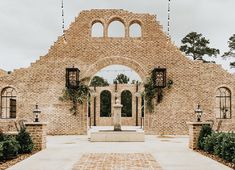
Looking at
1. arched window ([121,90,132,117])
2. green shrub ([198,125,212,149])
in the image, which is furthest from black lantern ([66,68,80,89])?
arched window ([121,90,132,117])

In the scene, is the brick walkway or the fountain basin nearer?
the brick walkway

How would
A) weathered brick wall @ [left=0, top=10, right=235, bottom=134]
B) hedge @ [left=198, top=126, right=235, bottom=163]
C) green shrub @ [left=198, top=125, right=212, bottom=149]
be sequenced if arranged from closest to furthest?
hedge @ [left=198, top=126, right=235, bottom=163]
green shrub @ [left=198, top=125, right=212, bottom=149]
weathered brick wall @ [left=0, top=10, right=235, bottom=134]

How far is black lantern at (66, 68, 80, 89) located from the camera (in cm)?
2550

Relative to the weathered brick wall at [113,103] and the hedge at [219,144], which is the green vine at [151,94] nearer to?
the hedge at [219,144]

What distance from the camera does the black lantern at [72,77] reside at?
25500 mm

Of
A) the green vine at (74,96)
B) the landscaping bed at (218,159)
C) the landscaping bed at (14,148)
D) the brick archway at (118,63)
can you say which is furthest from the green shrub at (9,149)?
the brick archway at (118,63)

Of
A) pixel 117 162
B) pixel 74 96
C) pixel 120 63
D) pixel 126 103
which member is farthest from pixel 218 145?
pixel 126 103

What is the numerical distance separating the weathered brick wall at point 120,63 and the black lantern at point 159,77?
475 millimetres

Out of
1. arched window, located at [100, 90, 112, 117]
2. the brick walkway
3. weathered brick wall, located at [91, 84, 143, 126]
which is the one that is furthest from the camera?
arched window, located at [100, 90, 112, 117]

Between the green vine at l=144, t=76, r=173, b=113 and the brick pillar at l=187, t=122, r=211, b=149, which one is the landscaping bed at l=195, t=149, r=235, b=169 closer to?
the brick pillar at l=187, t=122, r=211, b=149

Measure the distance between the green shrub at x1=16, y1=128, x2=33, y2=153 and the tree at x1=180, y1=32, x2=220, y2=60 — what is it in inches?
1567

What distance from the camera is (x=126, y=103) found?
4544 cm

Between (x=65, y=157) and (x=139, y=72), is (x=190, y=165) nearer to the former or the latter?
(x=65, y=157)

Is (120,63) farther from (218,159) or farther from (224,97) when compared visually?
(218,159)
